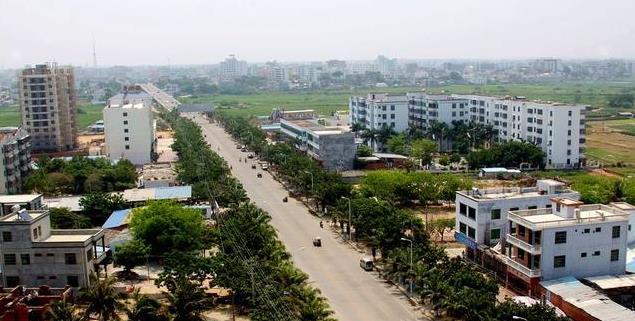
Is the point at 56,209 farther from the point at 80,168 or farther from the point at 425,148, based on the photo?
the point at 425,148

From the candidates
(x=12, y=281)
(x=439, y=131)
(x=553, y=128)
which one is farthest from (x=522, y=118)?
(x=12, y=281)

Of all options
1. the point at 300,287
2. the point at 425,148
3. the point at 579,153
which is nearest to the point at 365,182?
the point at 425,148

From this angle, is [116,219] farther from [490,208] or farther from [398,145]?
[398,145]

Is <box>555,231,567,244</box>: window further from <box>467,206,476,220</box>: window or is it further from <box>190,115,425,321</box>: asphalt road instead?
<box>190,115,425,321</box>: asphalt road

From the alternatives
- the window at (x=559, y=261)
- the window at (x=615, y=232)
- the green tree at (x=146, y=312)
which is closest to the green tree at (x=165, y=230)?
the green tree at (x=146, y=312)

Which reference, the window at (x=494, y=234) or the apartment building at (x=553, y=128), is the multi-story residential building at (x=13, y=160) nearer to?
the window at (x=494, y=234)

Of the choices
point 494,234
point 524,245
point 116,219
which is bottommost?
point 116,219

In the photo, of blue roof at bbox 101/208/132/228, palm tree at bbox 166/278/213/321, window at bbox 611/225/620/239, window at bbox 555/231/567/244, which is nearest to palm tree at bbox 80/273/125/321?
palm tree at bbox 166/278/213/321
